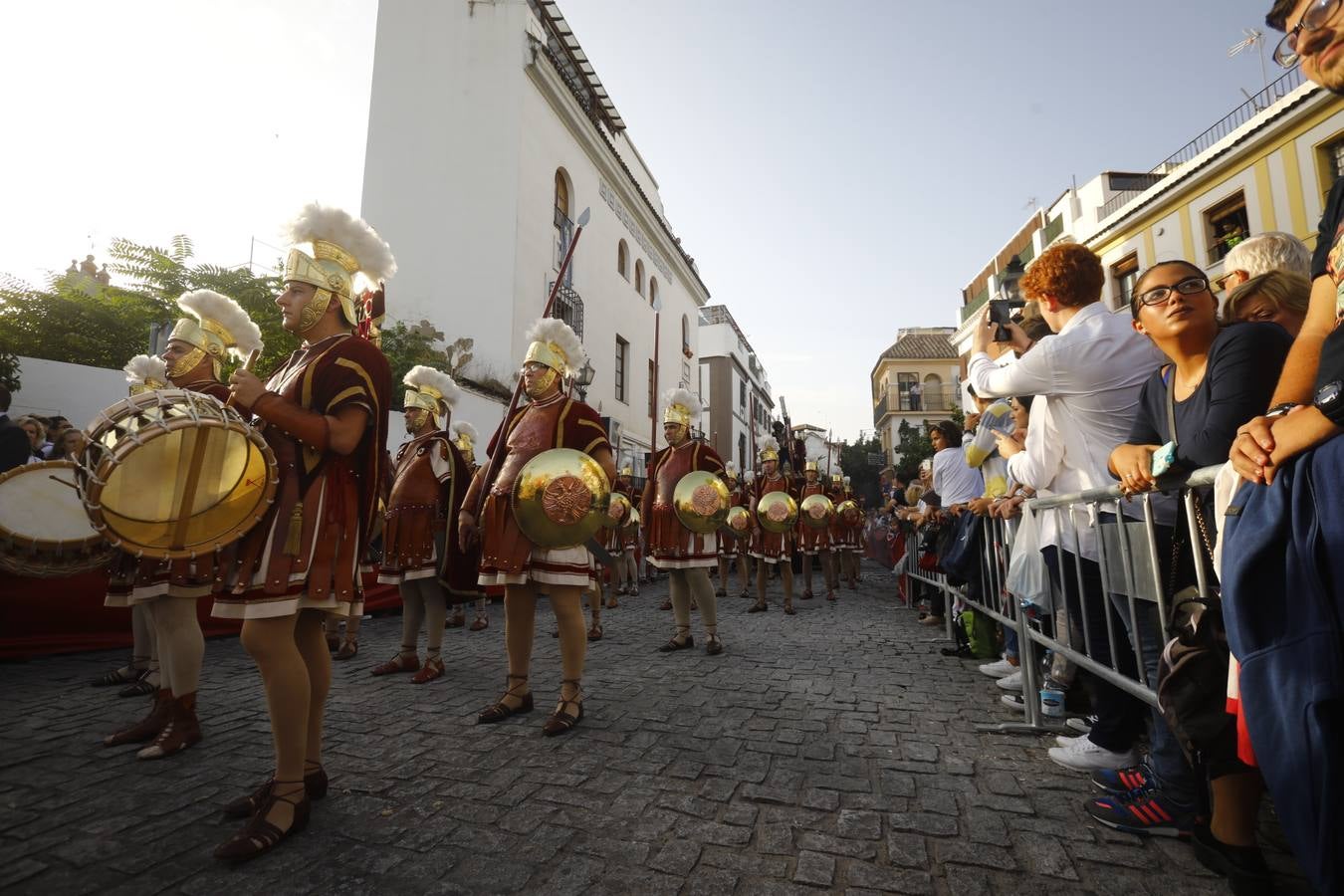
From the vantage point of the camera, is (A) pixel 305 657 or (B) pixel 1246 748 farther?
(A) pixel 305 657

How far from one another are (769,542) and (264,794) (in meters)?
7.10

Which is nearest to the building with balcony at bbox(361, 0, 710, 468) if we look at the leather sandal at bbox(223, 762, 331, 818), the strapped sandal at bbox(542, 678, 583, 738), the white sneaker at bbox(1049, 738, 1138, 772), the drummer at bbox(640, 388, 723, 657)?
the drummer at bbox(640, 388, 723, 657)

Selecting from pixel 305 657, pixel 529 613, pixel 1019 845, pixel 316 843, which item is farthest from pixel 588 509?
pixel 1019 845

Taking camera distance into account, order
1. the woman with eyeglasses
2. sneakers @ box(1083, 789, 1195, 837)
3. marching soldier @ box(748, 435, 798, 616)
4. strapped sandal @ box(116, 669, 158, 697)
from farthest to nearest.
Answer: marching soldier @ box(748, 435, 798, 616)
strapped sandal @ box(116, 669, 158, 697)
sneakers @ box(1083, 789, 1195, 837)
the woman with eyeglasses

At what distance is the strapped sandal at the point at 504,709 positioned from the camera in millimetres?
3389

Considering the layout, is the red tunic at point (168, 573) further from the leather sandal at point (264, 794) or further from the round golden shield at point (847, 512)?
the round golden shield at point (847, 512)

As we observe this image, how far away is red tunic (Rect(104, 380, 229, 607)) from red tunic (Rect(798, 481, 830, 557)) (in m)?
8.20

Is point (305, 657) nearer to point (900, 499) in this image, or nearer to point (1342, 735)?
point (1342, 735)

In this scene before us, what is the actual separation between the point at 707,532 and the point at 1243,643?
448 centimetres

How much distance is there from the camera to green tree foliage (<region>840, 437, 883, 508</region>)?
5115 centimetres

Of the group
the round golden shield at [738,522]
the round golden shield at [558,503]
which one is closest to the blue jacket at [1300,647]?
the round golden shield at [558,503]

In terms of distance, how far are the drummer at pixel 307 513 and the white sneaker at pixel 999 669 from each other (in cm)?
418

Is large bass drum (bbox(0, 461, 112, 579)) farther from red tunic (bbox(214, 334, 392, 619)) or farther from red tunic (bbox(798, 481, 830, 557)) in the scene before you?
red tunic (bbox(798, 481, 830, 557))

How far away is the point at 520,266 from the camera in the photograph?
1515 cm
